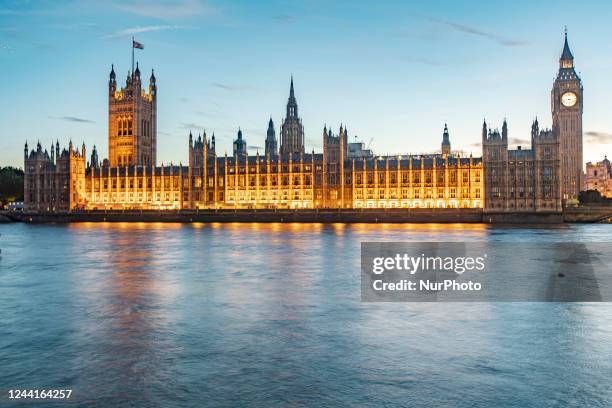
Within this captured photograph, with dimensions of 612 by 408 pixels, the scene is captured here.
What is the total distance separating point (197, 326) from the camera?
1800cm

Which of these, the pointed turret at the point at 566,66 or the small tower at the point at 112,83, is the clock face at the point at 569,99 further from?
the small tower at the point at 112,83

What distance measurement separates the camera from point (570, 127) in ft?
502

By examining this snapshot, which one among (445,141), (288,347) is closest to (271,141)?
(445,141)

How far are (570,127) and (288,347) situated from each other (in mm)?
155493

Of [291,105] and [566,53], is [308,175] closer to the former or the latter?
[291,105]

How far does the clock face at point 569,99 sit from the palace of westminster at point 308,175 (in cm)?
24

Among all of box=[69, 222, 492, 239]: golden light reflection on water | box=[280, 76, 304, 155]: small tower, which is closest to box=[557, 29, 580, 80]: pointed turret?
box=[280, 76, 304, 155]: small tower

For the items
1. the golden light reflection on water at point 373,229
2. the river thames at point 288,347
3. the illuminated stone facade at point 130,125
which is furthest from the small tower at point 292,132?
the river thames at point 288,347

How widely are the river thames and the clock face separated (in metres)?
146

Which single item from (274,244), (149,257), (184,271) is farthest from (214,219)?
(184,271)

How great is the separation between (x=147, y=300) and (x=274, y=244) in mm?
30181

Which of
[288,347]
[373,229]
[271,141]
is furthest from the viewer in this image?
[271,141]

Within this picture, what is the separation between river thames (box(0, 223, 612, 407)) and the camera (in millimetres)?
11742

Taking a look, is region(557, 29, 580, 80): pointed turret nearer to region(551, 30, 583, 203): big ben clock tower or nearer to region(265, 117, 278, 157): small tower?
region(551, 30, 583, 203): big ben clock tower
